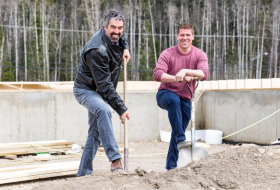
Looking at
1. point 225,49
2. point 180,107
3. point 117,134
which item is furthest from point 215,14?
point 180,107

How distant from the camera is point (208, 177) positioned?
2.88 m

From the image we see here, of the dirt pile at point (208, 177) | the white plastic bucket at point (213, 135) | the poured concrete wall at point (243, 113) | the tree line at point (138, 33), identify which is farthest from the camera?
the tree line at point (138, 33)

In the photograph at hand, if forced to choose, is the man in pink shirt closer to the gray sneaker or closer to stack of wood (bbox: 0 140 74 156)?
the gray sneaker

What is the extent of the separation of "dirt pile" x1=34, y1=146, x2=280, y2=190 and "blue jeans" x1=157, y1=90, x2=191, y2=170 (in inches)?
19.3

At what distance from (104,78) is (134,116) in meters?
5.30

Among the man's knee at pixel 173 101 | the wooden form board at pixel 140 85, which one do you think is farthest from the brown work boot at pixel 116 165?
the wooden form board at pixel 140 85

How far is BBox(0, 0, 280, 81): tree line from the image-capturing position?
27.2m

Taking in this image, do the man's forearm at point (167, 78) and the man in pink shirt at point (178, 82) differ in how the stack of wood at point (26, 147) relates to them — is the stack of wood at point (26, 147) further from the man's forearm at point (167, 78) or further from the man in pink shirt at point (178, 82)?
the man's forearm at point (167, 78)

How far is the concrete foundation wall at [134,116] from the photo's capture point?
23.3 ft

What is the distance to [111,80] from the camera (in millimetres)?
3449

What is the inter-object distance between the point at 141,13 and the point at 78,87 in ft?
97.0

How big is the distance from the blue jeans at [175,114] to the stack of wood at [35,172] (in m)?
1.41

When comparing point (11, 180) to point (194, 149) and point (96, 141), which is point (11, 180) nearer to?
point (96, 141)

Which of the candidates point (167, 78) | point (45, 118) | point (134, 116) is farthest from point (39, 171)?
point (134, 116)
